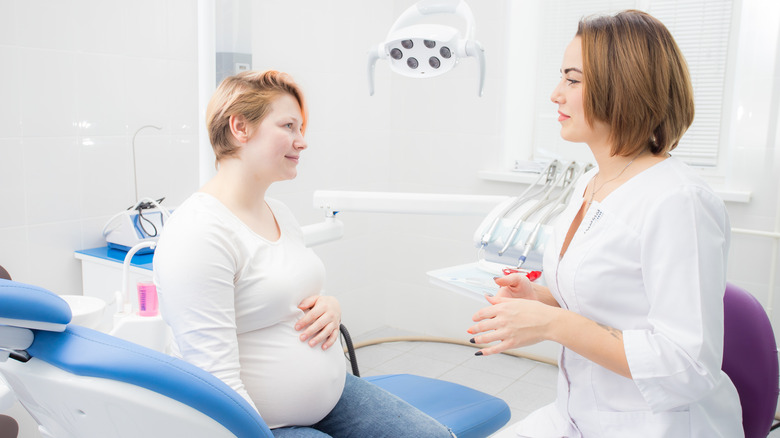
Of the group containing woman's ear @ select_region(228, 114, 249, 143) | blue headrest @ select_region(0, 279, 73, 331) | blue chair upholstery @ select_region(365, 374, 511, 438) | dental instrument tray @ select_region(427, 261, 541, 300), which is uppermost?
woman's ear @ select_region(228, 114, 249, 143)

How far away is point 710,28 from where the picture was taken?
9.61 ft

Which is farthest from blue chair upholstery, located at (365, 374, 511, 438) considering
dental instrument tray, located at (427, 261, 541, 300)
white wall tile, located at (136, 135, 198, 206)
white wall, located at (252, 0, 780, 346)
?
white wall, located at (252, 0, 780, 346)

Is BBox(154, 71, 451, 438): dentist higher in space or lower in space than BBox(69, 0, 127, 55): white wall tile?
lower

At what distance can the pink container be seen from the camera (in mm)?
1689

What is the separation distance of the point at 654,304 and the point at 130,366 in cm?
80

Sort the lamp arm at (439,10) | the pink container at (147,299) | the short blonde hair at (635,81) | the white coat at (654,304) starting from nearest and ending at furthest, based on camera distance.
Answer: the white coat at (654,304), the short blonde hair at (635,81), the lamp arm at (439,10), the pink container at (147,299)

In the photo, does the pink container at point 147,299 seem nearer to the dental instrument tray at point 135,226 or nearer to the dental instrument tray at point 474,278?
the dental instrument tray at point 135,226

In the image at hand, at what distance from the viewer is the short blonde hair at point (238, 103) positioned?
1358 mm

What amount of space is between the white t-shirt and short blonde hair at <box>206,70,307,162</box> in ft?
Result: 0.48

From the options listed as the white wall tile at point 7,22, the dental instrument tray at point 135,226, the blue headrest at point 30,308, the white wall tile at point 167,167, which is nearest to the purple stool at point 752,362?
the blue headrest at point 30,308

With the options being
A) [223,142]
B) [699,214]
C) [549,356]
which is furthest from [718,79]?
[223,142]

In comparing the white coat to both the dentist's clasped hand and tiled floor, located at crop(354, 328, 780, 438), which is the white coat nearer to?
the dentist's clasped hand

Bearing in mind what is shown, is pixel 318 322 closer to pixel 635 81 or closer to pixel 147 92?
pixel 635 81

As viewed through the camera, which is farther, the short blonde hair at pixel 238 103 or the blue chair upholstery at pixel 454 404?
the blue chair upholstery at pixel 454 404
